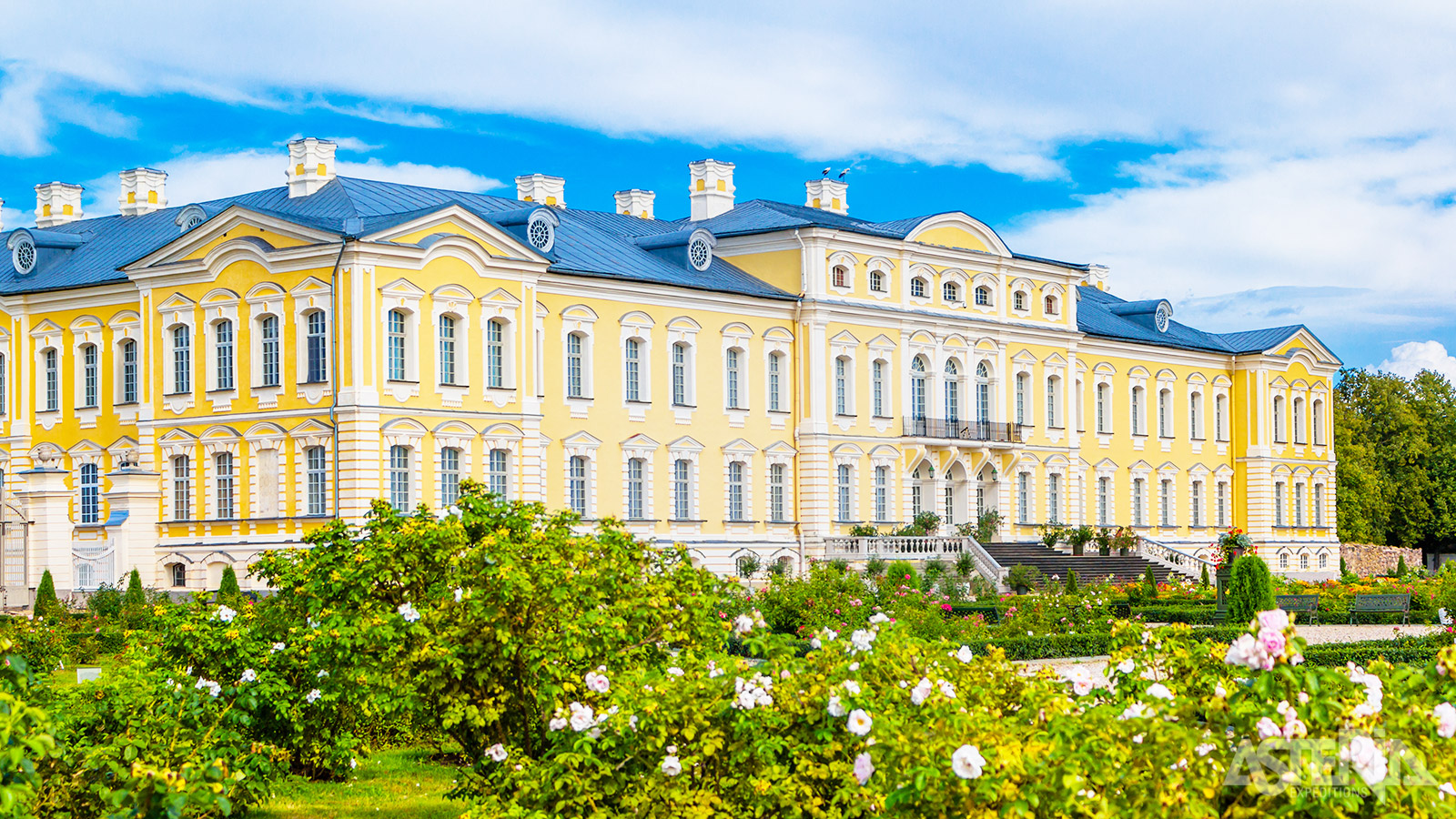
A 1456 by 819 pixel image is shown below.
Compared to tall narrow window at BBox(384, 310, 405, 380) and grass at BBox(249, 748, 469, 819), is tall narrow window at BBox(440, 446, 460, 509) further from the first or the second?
grass at BBox(249, 748, 469, 819)

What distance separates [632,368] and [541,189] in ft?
23.5

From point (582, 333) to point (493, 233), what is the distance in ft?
12.9

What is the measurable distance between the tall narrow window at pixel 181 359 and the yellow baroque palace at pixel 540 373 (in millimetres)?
78

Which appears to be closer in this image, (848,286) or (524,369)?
(524,369)

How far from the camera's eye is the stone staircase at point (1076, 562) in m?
42.8

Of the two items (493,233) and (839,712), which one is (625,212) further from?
(839,712)

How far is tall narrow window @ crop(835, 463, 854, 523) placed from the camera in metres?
44.3

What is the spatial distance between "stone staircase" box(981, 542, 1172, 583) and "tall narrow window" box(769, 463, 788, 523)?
5303 mm

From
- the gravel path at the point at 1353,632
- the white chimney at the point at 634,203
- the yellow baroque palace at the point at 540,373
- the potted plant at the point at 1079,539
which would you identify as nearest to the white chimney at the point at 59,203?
the yellow baroque palace at the point at 540,373

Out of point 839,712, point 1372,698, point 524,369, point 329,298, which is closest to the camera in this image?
point 1372,698

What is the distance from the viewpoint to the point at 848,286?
1742 inches

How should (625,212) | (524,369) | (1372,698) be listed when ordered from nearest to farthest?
(1372,698) → (524,369) → (625,212)

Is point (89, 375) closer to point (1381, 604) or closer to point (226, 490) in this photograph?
point (226, 490)

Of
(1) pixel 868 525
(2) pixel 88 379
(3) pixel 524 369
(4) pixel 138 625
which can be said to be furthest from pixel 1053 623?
(2) pixel 88 379
